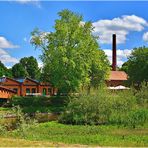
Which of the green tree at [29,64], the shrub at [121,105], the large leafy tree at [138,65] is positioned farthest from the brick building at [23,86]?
the shrub at [121,105]

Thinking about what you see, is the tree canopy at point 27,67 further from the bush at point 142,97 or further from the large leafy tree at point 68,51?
the bush at point 142,97

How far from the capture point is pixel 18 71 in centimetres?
13312

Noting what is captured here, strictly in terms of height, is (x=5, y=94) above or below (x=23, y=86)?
below

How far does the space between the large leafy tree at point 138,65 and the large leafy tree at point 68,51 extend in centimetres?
1080

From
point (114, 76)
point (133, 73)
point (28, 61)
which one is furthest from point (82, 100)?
point (28, 61)

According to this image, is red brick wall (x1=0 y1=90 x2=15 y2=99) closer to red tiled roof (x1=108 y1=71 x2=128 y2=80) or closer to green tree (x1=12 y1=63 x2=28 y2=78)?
red tiled roof (x1=108 y1=71 x2=128 y2=80)

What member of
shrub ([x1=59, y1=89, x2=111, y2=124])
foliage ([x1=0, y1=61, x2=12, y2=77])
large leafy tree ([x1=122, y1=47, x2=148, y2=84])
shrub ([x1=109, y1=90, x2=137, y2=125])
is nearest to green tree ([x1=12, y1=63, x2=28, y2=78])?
foliage ([x1=0, y1=61, x2=12, y2=77])

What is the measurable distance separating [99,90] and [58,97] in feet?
105

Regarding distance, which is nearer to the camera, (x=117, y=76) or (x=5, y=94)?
(x=5, y=94)

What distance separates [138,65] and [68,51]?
17169 mm

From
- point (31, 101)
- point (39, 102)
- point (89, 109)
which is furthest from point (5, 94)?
point (89, 109)

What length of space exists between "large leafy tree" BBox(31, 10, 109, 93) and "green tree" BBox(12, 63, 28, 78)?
66.4 metres

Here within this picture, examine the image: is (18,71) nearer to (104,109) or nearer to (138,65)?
(138,65)

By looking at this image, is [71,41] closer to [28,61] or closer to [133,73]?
[133,73]
